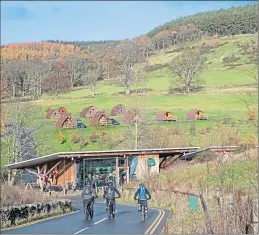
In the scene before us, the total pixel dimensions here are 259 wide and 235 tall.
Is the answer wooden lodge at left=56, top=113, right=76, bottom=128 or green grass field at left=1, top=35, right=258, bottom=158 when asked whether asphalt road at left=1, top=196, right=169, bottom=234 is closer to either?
green grass field at left=1, top=35, right=258, bottom=158

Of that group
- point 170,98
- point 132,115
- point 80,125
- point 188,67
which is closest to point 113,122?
point 132,115

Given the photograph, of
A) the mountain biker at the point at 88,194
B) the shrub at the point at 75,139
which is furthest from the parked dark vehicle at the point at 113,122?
the mountain biker at the point at 88,194

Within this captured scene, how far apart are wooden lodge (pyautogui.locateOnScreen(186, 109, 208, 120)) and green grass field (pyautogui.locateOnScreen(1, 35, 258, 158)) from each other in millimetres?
129

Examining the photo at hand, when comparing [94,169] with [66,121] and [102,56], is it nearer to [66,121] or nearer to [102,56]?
[66,121]

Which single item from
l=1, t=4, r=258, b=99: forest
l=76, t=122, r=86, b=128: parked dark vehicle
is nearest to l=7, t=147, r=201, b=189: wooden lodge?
l=76, t=122, r=86, b=128: parked dark vehicle

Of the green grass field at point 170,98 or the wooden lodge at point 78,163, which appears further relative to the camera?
the green grass field at point 170,98

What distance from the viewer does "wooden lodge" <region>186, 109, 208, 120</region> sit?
15.5m

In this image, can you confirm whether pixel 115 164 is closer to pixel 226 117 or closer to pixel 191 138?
pixel 191 138

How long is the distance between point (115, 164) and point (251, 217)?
7.37 meters

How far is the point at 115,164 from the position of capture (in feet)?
49.6

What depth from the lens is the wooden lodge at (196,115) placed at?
15.5m

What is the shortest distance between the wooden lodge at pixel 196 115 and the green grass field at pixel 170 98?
0.13 m

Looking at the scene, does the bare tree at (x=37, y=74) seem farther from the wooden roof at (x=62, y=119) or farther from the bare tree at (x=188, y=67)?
the bare tree at (x=188, y=67)

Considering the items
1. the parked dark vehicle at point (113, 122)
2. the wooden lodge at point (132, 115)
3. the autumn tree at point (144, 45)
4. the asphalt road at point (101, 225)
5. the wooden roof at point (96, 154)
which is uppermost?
the autumn tree at point (144, 45)
